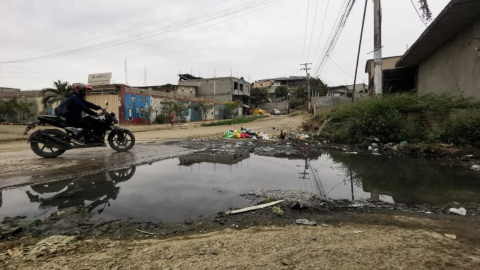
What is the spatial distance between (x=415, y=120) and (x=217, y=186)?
8.45 m

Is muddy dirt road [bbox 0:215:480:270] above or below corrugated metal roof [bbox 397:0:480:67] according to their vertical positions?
below

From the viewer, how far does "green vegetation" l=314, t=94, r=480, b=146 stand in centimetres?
718

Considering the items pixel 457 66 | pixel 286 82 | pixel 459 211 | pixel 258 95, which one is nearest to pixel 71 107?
pixel 459 211

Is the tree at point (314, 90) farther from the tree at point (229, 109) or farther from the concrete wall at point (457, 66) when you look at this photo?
the concrete wall at point (457, 66)

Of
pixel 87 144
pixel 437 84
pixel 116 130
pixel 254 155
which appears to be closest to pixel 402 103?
pixel 437 84

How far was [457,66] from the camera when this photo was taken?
9844 millimetres

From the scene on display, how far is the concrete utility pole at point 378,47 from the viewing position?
1175cm

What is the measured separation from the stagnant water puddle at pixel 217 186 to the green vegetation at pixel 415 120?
1647 millimetres

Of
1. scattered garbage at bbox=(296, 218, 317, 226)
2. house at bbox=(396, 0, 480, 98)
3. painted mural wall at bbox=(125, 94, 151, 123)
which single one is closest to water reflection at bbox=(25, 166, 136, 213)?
scattered garbage at bbox=(296, 218, 317, 226)

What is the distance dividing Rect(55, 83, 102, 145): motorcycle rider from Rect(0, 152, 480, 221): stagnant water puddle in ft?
6.65

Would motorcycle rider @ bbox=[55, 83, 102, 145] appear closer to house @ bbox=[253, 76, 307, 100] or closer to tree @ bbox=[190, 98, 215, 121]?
tree @ bbox=[190, 98, 215, 121]

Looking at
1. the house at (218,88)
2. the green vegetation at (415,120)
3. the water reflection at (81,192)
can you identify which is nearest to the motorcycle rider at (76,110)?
the water reflection at (81,192)

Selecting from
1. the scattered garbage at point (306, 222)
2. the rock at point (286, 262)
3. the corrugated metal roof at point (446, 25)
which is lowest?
the scattered garbage at point (306, 222)

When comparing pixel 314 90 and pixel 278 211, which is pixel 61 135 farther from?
pixel 314 90
